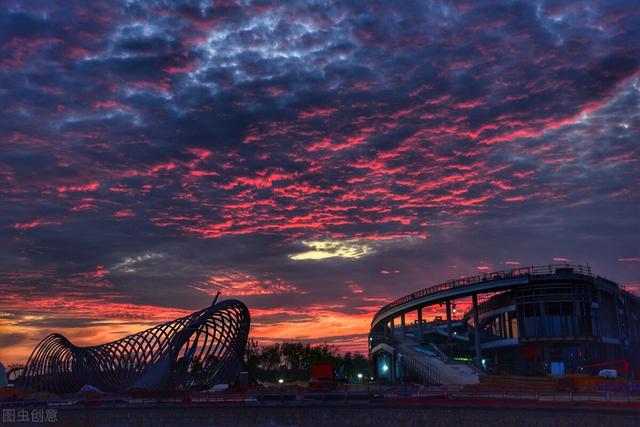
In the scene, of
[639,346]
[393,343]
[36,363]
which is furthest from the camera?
[639,346]

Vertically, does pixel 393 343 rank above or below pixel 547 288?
below

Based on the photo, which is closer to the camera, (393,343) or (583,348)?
(583,348)

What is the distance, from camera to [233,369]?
90.3 metres

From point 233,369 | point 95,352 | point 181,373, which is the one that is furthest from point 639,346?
point 95,352

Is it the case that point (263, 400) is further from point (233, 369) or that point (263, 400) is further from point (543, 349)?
point (543, 349)

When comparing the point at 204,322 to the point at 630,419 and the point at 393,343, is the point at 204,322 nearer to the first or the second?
the point at 393,343

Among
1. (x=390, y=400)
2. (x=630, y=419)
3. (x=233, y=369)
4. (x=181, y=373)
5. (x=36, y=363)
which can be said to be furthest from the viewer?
(x=36, y=363)

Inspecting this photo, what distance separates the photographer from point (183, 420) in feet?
164

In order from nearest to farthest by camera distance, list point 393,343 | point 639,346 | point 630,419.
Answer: point 630,419 → point 393,343 → point 639,346

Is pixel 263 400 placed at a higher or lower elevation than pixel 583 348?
lower

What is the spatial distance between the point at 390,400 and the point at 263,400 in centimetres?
924

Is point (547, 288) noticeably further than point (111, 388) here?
Yes

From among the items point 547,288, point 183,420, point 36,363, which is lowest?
point 183,420

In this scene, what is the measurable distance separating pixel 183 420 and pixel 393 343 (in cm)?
6435
